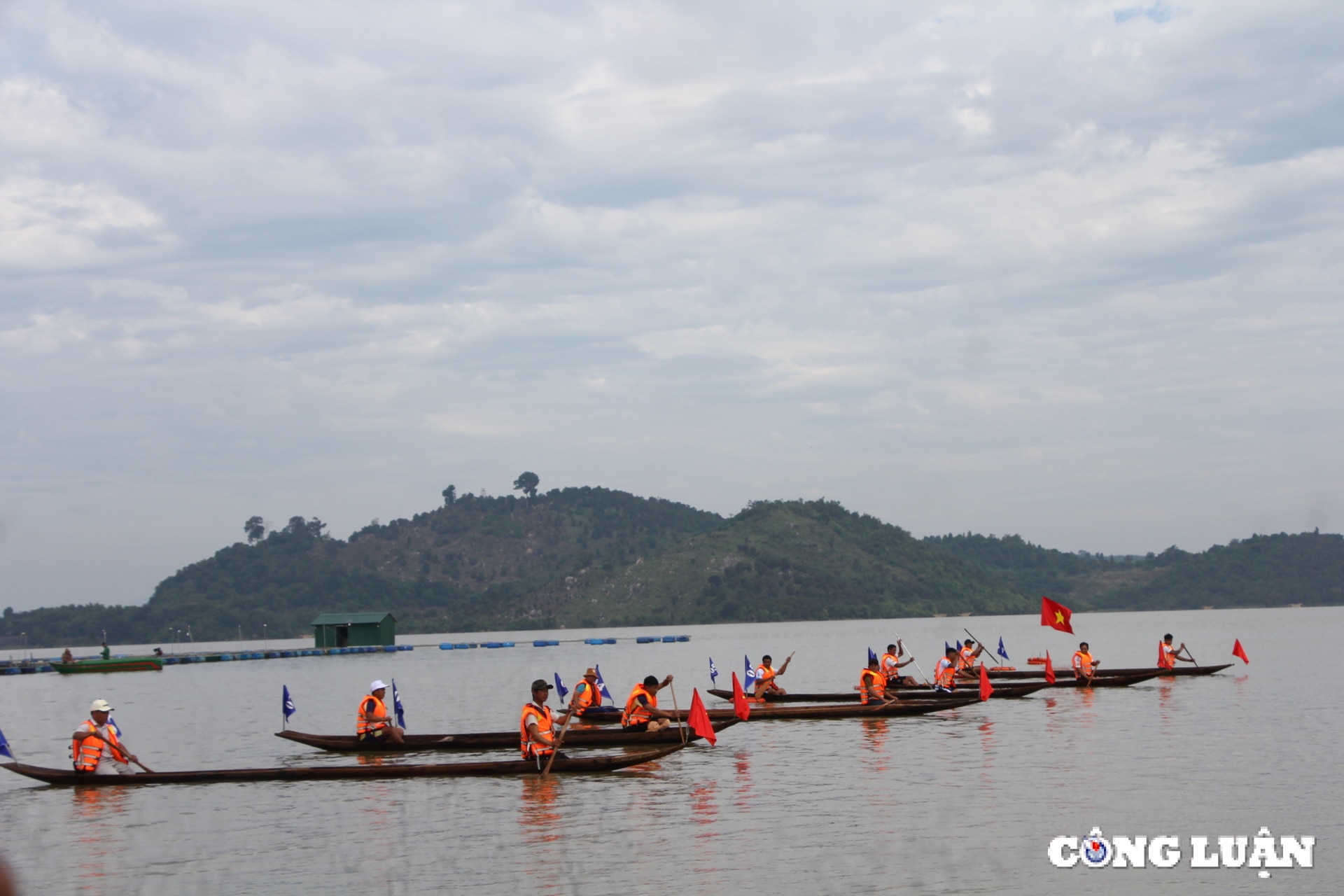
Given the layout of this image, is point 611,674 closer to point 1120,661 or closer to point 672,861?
point 1120,661

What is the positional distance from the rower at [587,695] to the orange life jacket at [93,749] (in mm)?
10651

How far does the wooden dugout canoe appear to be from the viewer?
26734mm

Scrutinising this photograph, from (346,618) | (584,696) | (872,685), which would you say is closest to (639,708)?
(584,696)

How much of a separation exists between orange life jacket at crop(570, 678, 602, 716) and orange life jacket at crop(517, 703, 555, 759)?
744 centimetres

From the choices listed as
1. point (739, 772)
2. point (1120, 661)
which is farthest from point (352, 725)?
point (1120, 661)

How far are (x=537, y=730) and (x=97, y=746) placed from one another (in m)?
8.74

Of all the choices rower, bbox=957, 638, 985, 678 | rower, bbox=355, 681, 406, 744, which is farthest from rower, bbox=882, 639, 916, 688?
rower, bbox=355, 681, 406, 744

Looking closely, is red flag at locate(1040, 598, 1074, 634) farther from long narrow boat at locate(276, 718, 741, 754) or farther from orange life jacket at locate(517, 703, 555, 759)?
orange life jacket at locate(517, 703, 555, 759)

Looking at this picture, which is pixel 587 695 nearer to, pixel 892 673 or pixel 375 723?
pixel 375 723

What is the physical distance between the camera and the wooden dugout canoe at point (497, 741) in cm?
2673

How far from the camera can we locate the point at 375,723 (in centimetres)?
2709

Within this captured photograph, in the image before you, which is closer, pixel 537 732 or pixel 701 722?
pixel 537 732

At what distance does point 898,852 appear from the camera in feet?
54.5

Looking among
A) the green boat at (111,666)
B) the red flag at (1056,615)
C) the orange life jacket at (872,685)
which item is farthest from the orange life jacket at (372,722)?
the green boat at (111,666)
